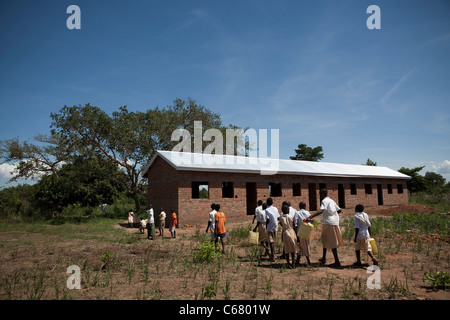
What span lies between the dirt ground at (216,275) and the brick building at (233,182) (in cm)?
616

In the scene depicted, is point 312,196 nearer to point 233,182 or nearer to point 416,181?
point 233,182

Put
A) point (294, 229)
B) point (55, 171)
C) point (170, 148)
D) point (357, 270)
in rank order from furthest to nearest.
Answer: point (55, 171)
point (170, 148)
point (294, 229)
point (357, 270)

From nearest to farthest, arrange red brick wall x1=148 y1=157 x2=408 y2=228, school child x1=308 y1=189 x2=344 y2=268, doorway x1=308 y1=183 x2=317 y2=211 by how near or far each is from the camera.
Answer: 1. school child x1=308 y1=189 x2=344 y2=268
2. red brick wall x1=148 y1=157 x2=408 y2=228
3. doorway x1=308 y1=183 x2=317 y2=211

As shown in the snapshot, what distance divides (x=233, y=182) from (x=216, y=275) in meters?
11.8

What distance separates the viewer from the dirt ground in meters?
5.26

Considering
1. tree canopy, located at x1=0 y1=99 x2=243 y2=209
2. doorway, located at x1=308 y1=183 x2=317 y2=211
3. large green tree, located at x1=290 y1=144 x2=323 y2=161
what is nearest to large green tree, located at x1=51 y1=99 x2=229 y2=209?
tree canopy, located at x1=0 y1=99 x2=243 y2=209

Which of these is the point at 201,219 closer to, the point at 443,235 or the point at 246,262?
the point at 246,262

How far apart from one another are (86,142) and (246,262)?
20928mm

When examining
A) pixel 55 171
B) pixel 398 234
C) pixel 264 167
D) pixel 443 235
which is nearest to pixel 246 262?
pixel 398 234

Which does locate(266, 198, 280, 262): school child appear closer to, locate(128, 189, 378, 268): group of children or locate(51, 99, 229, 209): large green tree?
locate(128, 189, 378, 268): group of children

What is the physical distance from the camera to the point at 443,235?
1086 cm

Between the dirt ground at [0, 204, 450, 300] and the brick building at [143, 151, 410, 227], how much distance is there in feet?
20.2

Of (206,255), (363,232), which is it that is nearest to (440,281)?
(363,232)
